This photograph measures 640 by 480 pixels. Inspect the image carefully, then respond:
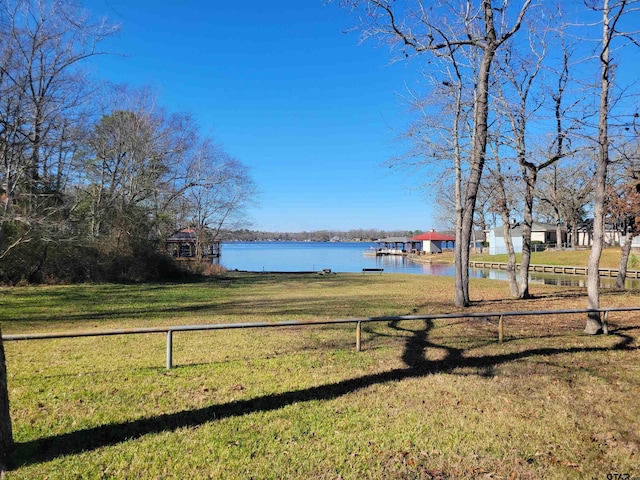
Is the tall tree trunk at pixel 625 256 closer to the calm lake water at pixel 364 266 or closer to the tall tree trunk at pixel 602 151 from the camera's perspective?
the calm lake water at pixel 364 266

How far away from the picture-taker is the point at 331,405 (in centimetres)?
460

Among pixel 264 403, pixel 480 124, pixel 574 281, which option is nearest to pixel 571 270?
pixel 574 281

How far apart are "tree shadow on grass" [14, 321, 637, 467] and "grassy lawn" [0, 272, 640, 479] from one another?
22 mm

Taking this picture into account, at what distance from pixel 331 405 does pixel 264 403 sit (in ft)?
2.48

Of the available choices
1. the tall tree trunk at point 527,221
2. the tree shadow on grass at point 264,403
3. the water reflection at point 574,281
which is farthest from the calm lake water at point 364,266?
the tree shadow on grass at point 264,403

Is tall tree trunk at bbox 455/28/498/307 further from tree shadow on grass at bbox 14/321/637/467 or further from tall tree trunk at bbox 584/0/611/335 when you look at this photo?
tree shadow on grass at bbox 14/321/637/467

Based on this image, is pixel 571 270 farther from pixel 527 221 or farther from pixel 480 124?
pixel 480 124

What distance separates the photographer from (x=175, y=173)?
3103 cm

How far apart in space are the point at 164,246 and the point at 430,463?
2915 cm

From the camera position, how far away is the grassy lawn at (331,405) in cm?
338

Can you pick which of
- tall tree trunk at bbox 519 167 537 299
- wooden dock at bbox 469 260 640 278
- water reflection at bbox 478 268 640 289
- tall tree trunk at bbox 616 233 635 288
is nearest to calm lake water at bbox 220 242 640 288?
water reflection at bbox 478 268 640 289

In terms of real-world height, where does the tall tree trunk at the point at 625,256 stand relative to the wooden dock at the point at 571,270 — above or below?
above

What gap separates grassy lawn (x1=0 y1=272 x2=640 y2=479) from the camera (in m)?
3.38

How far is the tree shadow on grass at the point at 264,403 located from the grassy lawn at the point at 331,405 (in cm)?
2
